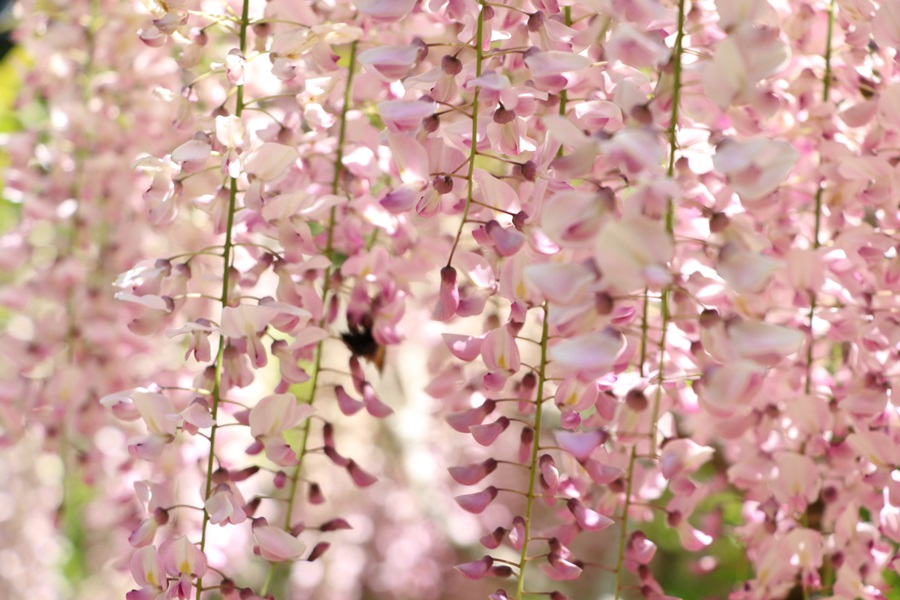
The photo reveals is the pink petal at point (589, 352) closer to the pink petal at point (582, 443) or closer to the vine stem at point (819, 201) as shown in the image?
the pink petal at point (582, 443)

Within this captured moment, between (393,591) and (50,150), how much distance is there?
5.98 feet

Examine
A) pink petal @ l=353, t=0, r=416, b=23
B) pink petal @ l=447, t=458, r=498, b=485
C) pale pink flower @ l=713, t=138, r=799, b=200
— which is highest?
pale pink flower @ l=713, t=138, r=799, b=200

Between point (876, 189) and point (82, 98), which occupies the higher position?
point (876, 189)

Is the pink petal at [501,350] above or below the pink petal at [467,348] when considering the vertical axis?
above

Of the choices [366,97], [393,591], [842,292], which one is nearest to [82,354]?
[366,97]

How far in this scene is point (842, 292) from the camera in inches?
28.9

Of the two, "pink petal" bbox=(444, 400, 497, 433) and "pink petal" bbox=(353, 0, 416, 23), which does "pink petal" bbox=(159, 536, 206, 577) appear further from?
"pink petal" bbox=(353, 0, 416, 23)

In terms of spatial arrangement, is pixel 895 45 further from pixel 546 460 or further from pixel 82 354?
pixel 82 354

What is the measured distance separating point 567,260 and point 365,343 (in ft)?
0.91

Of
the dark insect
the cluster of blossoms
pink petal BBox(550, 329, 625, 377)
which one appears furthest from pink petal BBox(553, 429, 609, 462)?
the dark insect

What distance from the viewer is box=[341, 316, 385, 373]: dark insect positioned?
0.77 m

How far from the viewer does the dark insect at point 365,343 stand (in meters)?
0.77

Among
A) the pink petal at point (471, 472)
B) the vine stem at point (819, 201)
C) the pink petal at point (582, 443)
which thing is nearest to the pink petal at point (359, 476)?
the pink petal at point (471, 472)

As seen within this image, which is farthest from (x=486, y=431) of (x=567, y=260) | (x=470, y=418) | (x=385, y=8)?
(x=385, y=8)
